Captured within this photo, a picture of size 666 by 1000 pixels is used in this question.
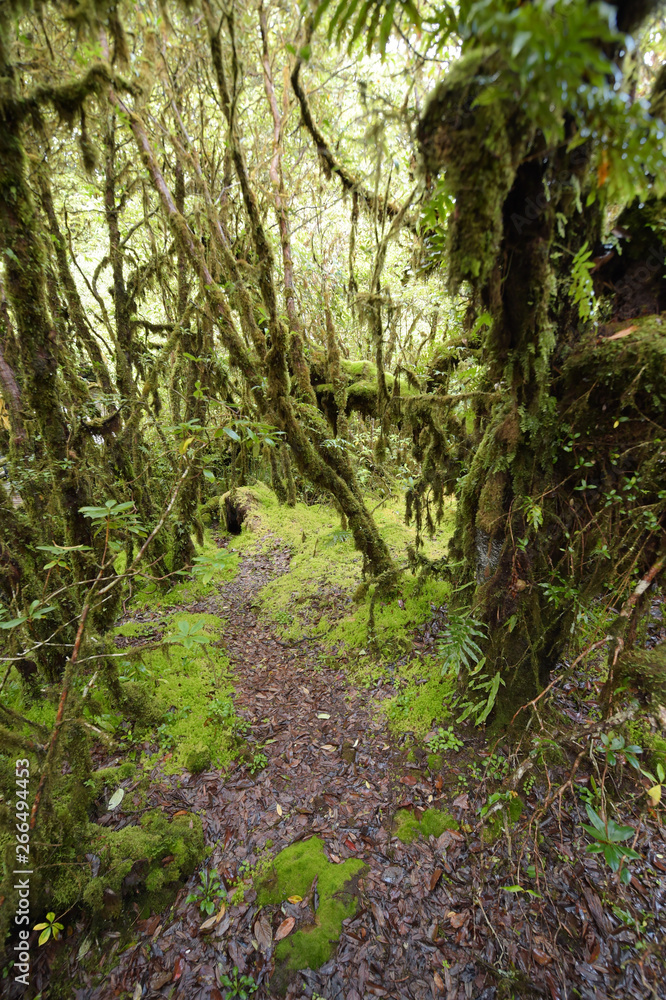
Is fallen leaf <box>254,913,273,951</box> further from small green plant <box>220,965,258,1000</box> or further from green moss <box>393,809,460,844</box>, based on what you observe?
green moss <box>393,809,460,844</box>

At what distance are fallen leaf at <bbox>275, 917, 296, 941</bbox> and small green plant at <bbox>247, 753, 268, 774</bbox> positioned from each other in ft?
4.44

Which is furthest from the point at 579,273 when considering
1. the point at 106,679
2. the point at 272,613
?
the point at 272,613

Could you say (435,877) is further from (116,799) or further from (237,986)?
(116,799)

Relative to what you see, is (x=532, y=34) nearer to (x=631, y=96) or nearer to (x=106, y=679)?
(x=631, y=96)

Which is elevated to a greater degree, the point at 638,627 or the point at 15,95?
the point at 15,95

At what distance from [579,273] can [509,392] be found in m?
0.87

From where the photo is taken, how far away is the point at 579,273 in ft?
7.54

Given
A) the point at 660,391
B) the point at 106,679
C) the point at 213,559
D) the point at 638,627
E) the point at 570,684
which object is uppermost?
the point at 660,391

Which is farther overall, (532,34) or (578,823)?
(578,823)

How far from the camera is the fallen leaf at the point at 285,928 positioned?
9.82 ft

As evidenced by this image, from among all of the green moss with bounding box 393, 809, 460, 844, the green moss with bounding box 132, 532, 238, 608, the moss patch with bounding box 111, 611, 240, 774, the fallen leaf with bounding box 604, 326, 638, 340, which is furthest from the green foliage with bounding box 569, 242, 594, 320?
the green moss with bounding box 132, 532, 238, 608

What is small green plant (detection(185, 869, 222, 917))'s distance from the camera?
10.4 ft

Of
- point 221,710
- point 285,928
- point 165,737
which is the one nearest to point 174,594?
point 221,710

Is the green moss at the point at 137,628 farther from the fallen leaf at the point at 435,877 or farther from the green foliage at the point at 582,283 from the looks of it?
the green foliage at the point at 582,283
